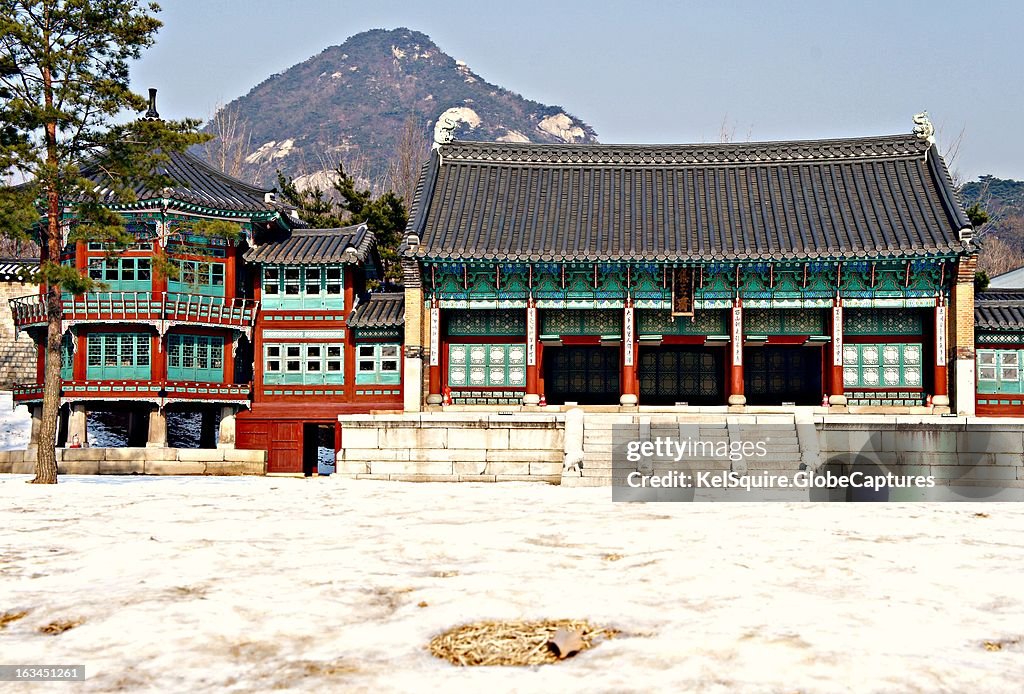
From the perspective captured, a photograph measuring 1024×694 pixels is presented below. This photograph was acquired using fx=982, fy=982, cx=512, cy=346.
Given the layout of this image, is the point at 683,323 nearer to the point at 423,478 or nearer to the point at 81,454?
the point at 423,478

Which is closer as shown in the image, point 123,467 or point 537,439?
point 537,439

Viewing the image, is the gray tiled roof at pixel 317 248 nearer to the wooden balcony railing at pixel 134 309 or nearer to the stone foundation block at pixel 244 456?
the wooden balcony railing at pixel 134 309

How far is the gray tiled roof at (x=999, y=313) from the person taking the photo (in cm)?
3241

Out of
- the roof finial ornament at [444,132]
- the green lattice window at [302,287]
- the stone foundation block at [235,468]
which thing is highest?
the roof finial ornament at [444,132]

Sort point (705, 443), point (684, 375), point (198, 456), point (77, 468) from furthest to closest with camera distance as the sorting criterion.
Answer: point (684, 375) → point (198, 456) → point (77, 468) → point (705, 443)

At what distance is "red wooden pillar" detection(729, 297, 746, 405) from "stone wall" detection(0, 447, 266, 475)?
15709 millimetres

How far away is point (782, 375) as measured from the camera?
34.7 m

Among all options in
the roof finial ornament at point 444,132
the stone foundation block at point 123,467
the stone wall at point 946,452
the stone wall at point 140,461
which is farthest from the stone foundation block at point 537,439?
the roof finial ornament at point 444,132

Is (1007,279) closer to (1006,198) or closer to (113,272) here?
(113,272)

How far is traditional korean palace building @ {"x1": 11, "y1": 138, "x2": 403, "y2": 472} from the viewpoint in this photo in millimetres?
32594

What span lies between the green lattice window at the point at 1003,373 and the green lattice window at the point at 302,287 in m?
22.1

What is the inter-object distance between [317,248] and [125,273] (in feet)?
21.3

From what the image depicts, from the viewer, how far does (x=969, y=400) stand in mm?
31109

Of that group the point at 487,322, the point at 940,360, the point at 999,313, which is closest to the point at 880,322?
the point at 940,360
